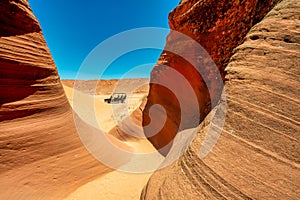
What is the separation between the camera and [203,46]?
15.3 ft

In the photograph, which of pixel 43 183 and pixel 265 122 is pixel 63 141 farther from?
pixel 265 122

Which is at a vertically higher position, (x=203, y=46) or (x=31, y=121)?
(x=203, y=46)

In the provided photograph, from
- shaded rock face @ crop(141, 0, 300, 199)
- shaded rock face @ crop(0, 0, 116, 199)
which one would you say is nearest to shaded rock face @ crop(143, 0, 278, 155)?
shaded rock face @ crop(141, 0, 300, 199)

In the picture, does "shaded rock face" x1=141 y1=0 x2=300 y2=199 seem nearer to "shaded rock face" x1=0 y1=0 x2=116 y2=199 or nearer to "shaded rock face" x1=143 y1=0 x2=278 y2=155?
"shaded rock face" x1=143 y1=0 x2=278 y2=155

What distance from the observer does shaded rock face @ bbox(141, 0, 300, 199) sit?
1.21 m

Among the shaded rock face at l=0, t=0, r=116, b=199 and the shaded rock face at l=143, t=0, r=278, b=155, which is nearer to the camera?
the shaded rock face at l=0, t=0, r=116, b=199

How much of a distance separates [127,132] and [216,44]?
5.15 metres

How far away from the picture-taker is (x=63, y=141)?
3.78 m

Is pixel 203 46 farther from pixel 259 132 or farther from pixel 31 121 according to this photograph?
pixel 31 121

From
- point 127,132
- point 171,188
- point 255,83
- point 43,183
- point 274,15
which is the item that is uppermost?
point 274,15

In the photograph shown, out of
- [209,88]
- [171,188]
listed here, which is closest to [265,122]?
[171,188]

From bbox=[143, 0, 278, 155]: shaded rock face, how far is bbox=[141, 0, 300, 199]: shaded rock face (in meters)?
2.12

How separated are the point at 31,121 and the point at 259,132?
3778mm

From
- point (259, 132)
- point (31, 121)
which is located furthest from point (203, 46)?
point (31, 121)
